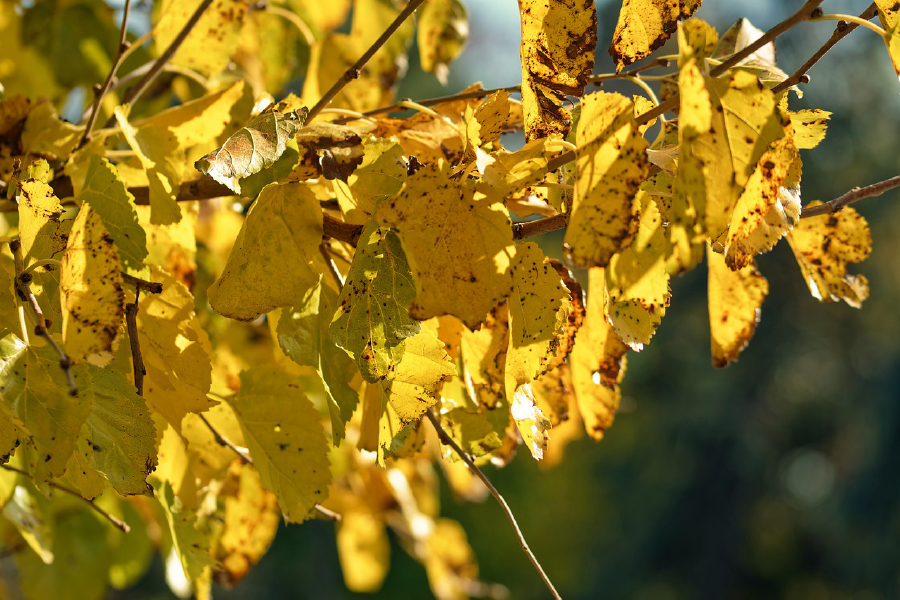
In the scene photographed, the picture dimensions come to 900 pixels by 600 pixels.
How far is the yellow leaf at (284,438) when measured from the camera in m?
0.42

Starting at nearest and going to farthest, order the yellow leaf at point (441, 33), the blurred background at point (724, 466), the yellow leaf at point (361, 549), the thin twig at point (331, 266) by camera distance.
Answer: the thin twig at point (331, 266), the yellow leaf at point (441, 33), the yellow leaf at point (361, 549), the blurred background at point (724, 466)

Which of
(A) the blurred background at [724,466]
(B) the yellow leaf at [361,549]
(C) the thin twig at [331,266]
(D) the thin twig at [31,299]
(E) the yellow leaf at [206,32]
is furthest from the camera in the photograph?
(A) the blurred background at [724,466]

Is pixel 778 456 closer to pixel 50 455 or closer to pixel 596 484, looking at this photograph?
pixel 596 484

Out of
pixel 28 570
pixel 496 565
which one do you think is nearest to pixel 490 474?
pixel 496 565

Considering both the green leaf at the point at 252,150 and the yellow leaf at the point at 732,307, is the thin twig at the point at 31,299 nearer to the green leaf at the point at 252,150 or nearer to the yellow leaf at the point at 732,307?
the green leaf at the point at 252,150

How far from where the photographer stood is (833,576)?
7285 millimetres

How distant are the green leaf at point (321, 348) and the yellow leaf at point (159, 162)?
0.32 ft

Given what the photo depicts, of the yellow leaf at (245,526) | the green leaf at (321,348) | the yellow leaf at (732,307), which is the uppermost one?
the green leaf at (321,348)

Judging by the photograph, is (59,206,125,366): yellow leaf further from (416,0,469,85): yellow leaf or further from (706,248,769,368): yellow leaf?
(416,0,469,85): yellow leaf

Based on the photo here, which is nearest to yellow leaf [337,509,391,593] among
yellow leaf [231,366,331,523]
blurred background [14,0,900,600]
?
Result: yellow leaf [231,366,331,523]

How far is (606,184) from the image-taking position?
0.93 ft

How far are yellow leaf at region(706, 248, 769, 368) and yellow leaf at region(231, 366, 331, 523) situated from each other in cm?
25

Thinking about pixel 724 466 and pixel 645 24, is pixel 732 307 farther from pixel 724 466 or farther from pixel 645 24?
pixel 724 466

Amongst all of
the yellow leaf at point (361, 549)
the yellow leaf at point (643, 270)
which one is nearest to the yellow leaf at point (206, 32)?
the yellow leaf at point (643, 270)
